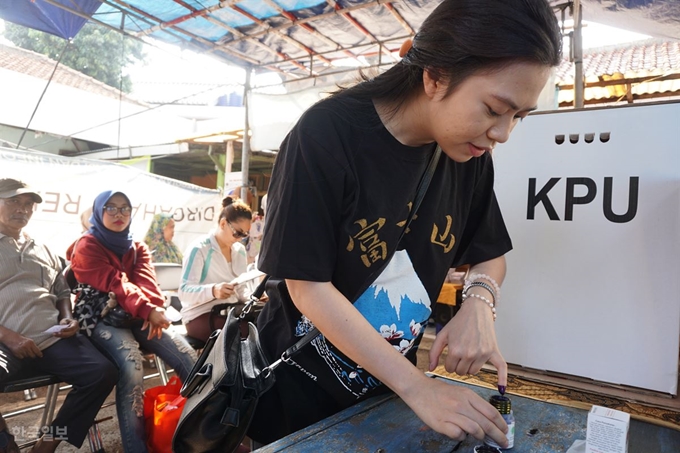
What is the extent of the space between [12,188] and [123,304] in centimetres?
99

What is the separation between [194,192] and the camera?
6.32 m

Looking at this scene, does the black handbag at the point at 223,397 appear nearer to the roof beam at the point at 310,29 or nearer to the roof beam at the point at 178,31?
the roof beam at the point at 310,29

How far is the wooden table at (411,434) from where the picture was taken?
916 mm

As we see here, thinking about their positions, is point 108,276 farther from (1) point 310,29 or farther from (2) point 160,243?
(1) point 310,29

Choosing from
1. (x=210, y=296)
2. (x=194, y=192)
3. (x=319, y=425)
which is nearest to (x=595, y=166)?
(x=319, y=425)

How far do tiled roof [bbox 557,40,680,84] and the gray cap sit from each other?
448 centimetres

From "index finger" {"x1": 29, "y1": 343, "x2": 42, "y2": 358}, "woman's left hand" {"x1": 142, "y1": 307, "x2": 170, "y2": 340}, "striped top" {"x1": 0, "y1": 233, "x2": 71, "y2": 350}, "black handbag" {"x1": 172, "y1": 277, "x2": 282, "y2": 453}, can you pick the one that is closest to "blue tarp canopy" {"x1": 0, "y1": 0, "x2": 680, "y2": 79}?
"striped top" {"x1": 0, "y1": 233, "x2": 71, "y2": 350}

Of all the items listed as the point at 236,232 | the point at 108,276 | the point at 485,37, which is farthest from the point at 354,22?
the point at 485,37

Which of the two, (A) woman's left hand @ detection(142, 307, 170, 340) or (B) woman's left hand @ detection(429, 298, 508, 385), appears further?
(A) woman's left hand @ detection(142, 307, 170, 340)

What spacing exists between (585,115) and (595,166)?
0.23m

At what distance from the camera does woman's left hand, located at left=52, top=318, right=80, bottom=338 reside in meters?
2.74

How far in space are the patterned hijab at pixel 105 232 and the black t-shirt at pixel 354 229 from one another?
256cm

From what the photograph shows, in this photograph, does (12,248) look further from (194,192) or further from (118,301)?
(194,192)

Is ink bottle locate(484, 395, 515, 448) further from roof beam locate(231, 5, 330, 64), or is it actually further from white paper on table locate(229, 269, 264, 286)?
roof beam locate(231, 5, 330, 64)
